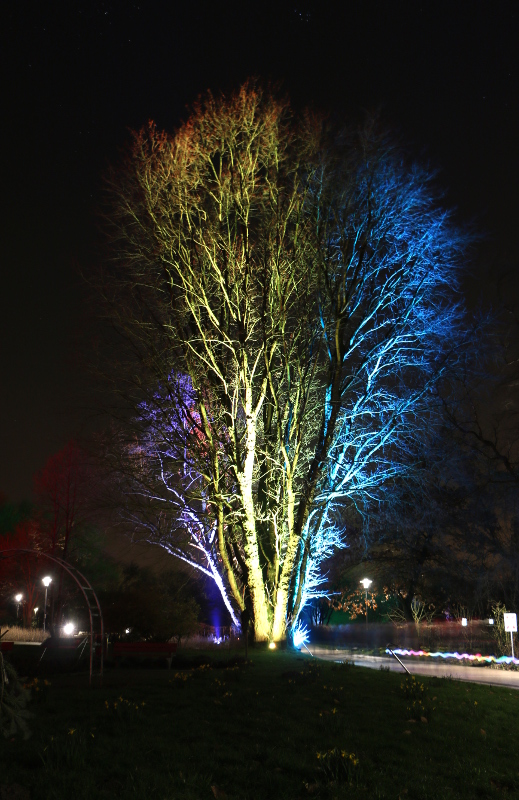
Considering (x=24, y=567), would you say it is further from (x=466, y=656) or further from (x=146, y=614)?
(x=466, y=656)

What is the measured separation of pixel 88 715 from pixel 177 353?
1277 cm

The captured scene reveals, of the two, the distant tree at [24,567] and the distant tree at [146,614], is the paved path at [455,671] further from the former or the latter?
the distant tree at [24,567]

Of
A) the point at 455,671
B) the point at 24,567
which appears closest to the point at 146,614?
the point at 455,671

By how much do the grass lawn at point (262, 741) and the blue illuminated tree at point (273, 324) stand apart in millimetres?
7272

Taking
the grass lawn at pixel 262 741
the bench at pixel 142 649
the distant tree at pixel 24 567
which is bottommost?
the grass lawn at pixel 262 741

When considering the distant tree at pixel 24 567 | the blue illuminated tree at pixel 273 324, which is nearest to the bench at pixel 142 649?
the blue illuminated tree at pixel 273 324

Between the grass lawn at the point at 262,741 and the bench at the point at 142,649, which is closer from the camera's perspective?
Result: the grass lawn at the point at 262,741

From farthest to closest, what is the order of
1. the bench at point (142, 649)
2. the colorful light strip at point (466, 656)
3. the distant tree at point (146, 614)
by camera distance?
the distant tree at point (146, 614) → the colorful light strip at point (466, 656) → the bench at point (142, 649)

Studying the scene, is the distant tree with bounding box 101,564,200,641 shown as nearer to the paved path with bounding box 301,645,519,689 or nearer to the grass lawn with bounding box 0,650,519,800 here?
the paved path with bounding box 301,645,519,689

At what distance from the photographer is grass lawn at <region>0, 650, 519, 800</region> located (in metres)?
5.34

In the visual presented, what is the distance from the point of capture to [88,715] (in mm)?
7281

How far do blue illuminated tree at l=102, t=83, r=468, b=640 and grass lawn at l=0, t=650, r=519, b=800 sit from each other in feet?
23.9

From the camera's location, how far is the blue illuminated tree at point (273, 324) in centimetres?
1706

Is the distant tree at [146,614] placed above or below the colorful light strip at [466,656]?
above
